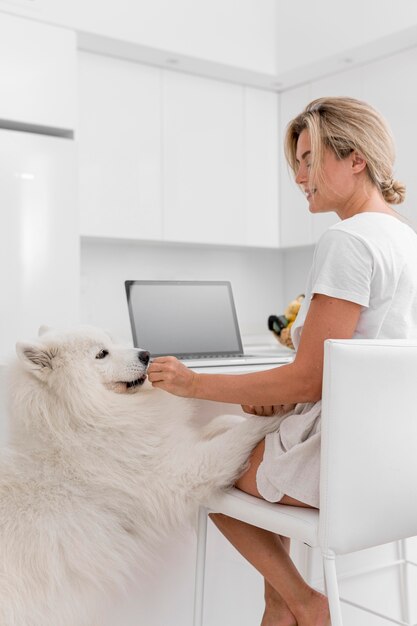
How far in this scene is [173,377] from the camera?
1510 millimetres

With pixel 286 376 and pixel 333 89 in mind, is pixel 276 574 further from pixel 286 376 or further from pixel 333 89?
pixel 333 89

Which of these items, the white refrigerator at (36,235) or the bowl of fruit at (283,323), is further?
the white refrigerator at (36,235)

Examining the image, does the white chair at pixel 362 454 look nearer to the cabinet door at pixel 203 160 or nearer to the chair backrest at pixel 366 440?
the chair backrest at pixel 366 440

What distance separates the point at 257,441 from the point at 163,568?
0.45m

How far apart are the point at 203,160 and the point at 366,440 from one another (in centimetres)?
325

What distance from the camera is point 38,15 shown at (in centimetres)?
343

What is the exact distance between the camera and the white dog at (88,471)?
1499 mm

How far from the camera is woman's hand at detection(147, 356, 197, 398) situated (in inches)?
59.5

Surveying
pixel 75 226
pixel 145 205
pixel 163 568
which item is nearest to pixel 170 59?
pixel 145 205

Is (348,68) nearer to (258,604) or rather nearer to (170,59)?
(170,59)

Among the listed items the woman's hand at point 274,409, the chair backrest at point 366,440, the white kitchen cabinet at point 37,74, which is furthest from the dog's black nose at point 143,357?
the white kitchen cabinet at point 37,74

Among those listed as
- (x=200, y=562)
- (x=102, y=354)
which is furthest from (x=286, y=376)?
(x=200, y=562)

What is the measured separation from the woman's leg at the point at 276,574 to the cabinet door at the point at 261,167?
123 inches

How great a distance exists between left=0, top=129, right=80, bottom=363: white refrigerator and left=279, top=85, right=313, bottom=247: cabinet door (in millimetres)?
1583
